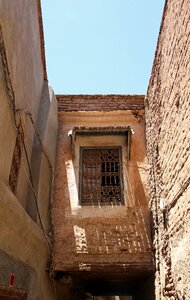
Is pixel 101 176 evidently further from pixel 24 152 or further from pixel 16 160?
pixel 16 160

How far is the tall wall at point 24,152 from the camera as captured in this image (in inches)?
157

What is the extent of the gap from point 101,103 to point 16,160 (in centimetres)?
346

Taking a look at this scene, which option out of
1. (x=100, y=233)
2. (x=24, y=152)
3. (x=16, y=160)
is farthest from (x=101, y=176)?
(x=16, y=160)

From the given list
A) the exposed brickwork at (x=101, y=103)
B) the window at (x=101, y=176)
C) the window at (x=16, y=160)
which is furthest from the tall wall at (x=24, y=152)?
the window at (x=101, y=176)

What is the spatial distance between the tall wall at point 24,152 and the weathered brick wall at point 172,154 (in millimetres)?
2091

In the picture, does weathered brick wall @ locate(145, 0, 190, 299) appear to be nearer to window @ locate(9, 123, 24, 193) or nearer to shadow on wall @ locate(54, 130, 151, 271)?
shadow on wall @ locate(54, 130, 151, 271)

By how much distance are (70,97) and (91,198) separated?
2957 millimetres

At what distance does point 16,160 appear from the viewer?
5.29m

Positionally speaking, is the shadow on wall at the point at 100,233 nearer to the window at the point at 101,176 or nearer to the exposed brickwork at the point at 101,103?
the window at the point at 101,176

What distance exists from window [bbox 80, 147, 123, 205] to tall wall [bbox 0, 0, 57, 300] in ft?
2.52

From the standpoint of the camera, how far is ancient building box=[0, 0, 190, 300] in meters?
4.21

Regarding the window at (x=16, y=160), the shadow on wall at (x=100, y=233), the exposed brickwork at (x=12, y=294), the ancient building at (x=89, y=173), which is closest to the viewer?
the exposed brickwork at (x=12, y=294)

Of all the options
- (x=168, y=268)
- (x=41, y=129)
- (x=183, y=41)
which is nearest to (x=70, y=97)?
(x=41, y=129)

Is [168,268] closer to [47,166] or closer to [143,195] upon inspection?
[143,195]
